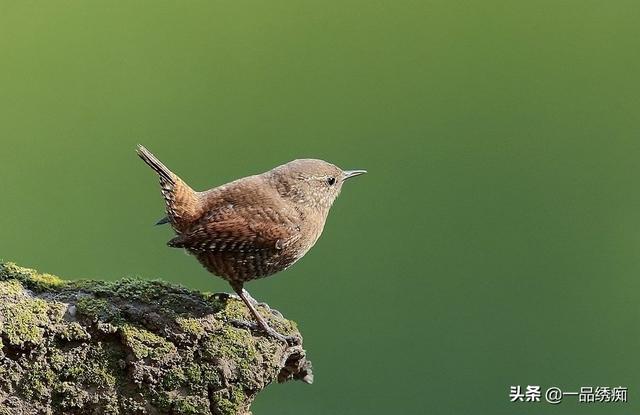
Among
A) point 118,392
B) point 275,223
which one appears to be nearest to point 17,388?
point 118,392

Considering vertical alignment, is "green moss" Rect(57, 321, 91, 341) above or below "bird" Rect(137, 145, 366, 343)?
below

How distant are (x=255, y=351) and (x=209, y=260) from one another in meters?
0.49

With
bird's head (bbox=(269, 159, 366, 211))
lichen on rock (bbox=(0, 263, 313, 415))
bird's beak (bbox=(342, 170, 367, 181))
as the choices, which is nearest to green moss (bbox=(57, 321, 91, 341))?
lichen on rock (bbox=(0, 263, 313, 415))

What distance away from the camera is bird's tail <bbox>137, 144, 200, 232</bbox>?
244 centimetres

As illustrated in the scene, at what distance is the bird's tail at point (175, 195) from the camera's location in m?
2.44

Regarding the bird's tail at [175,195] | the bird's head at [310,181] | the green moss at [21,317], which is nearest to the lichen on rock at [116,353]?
the green moss at [21,317]

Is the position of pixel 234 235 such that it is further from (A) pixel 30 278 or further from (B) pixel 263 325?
(A) pixel 30 278

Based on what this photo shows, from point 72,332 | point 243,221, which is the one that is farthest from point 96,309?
point 243,221

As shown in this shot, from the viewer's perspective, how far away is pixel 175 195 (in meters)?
2.45

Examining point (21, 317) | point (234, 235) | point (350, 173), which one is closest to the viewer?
point (21, 317)

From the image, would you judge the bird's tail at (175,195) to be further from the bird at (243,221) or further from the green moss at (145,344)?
the green moss at (145,344)

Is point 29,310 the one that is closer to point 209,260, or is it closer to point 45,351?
point 45,351

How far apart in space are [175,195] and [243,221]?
24 cm

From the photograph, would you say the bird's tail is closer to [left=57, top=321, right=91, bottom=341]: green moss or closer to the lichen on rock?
the lichen on rock
